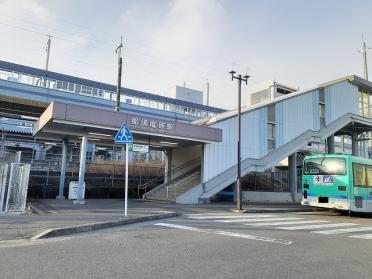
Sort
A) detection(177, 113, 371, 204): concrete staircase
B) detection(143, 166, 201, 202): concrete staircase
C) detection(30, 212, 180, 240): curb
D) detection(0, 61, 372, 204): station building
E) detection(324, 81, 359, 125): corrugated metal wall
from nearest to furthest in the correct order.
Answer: detection(30, 212, 180, 240): curb < detection(0, 61, 372, 204): station building < detection(177, 113, 371, 204): concrete staircase < detection(143, 166, 201, 202): concrete staircase < detection(324, 81, 359, 125): corrugated metal wall

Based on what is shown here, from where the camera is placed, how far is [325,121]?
3088 cm

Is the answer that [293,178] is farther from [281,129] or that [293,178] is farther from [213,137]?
[213,137]

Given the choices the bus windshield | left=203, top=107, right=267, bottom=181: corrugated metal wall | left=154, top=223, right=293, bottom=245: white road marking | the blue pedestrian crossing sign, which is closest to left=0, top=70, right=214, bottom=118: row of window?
left=203, top=107, right=267, bottom=181: corrugated metal wall

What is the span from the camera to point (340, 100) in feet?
106

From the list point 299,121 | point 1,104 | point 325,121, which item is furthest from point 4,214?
point 325,121

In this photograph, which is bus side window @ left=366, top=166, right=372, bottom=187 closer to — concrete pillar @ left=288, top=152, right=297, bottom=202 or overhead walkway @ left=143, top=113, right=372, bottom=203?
overhead walkway @ left=143, top=113, right=372, bottom=203

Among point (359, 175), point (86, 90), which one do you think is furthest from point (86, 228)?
point (86, 90)

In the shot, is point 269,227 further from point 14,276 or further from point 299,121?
point 299,121

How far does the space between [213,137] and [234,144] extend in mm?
2275

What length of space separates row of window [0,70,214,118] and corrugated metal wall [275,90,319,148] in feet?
108

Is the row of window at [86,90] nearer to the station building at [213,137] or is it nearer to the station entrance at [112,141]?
the station building at [213,137]

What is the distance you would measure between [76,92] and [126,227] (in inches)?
1720

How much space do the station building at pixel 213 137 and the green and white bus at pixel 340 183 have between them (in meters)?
6.19

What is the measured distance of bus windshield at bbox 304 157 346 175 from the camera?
677 inches
